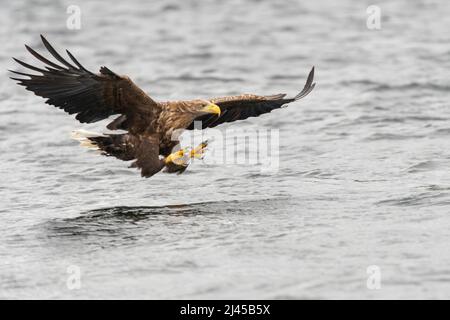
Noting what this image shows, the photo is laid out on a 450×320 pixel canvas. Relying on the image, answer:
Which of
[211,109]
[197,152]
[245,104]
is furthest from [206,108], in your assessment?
[245,104]

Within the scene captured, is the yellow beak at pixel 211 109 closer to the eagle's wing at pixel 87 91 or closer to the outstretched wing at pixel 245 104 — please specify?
the outstretched wing at pixel 245 104

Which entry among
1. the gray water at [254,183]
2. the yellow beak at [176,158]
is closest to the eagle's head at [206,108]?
the yellow beak at [176,158]

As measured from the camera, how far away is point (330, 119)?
12758mm

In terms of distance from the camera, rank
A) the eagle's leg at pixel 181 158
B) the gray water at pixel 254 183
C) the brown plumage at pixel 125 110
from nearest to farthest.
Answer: the gray water at pixel 254 183, the brown plumage at pixel 125 110, the eagle's leg at pixel 181 158

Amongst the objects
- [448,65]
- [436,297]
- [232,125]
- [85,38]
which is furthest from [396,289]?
[85,38]

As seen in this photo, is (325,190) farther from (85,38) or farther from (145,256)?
(85,38)

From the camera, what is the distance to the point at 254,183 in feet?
32.0

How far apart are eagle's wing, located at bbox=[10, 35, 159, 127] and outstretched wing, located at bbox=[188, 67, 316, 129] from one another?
2.91 feet

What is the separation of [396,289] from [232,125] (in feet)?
20.8

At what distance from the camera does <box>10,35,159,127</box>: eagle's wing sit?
326 inches

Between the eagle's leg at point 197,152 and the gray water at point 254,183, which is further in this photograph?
the eagle's leg at point 197,152

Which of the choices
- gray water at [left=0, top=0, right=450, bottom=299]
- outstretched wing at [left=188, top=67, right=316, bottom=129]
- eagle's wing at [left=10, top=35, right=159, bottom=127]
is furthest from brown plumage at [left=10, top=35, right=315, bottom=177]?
gray water at [left=0, top=0, right=450, bottom=299]

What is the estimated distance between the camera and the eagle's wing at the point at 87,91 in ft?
27.2

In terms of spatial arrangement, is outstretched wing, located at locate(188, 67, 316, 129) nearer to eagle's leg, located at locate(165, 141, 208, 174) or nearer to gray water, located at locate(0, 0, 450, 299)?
eagle's leg, located at locate(165, 141, 208, 174)
